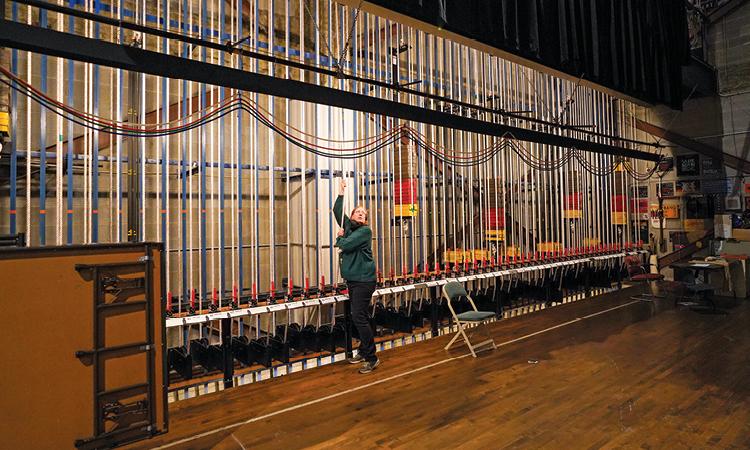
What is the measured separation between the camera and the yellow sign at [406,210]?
5570 millimetres

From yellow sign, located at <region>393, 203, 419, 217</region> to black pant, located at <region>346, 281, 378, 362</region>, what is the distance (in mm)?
1360

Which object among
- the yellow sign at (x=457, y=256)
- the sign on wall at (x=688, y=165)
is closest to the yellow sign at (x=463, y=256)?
the yellow sign at (x=457, y=256)

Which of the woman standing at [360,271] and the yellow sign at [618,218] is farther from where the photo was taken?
the yellow sign at [618,218]

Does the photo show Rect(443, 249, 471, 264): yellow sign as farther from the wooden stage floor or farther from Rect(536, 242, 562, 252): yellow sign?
Rect(536, 242, 562, 252): yellow sign

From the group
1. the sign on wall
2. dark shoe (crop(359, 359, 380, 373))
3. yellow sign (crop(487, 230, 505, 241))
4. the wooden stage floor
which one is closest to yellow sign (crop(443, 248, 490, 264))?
yellow sign (crop(487, 230, 505, 241))

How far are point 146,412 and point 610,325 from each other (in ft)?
18.8

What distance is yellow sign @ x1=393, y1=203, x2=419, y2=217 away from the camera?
18.3 ft

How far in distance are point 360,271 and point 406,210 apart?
4.80 ft

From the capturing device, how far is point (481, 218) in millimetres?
6488

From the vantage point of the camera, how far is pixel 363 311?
175 inches

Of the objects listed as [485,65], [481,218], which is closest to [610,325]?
[481,218]

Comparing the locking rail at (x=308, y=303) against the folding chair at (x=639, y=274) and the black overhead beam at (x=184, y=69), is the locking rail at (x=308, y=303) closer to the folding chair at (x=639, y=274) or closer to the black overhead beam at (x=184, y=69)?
the folding chair at (x=639, y=274)

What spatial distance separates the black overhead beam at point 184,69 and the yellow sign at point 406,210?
3.58 feet

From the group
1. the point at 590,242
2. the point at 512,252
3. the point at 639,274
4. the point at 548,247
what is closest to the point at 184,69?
the point at 512,252
